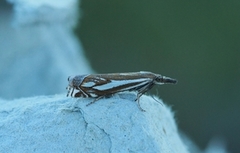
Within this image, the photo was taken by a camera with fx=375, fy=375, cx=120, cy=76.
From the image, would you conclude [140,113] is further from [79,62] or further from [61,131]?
[79,62]

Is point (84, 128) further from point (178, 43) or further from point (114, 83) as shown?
point (178, 43)

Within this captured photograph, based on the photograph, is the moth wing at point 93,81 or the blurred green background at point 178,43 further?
the blurred green background at point 178,43

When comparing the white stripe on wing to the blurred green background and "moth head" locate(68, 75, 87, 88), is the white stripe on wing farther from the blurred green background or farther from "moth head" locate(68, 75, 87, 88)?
the blurred green background

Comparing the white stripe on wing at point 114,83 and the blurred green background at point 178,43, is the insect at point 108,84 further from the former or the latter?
the blurred green background at point 178,43

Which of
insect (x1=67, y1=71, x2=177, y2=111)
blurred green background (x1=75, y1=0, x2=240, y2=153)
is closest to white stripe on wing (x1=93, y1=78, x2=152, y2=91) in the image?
insect (x1=67, y1=71, x2=177, y2=111)

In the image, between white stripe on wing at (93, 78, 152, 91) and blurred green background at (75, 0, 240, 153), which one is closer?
white stripe on wing at (93, 78, 152, 91)

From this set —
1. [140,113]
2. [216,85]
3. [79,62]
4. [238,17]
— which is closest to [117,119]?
[140,113]

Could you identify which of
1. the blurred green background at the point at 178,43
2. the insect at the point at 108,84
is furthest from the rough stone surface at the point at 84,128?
the blurred green background at the point at 178,43
